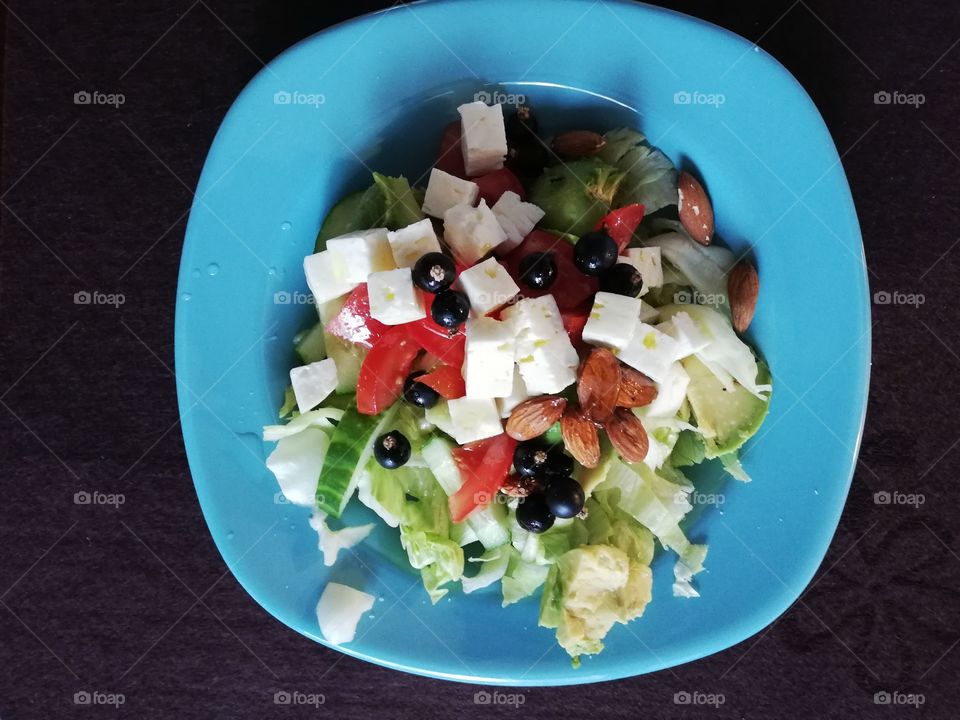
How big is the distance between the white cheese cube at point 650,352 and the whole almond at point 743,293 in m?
0.16

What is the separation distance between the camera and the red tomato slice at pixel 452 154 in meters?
1.32

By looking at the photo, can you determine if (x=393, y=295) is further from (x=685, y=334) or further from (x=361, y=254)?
(x=685, y=334)

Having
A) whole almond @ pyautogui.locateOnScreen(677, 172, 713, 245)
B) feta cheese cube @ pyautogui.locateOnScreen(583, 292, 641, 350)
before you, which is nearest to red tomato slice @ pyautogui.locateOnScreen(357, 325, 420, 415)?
feta cheese cube @ pyautogui.locateOnScreen(583, 292, 641, 350)

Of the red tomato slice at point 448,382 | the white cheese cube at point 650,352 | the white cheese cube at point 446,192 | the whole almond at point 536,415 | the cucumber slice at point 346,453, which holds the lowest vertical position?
the cucumber slice at point 346,453

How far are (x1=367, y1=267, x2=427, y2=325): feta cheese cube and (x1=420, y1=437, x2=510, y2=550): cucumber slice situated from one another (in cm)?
26

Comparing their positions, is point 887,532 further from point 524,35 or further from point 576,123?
point 524,35

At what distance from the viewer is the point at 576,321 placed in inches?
49.0

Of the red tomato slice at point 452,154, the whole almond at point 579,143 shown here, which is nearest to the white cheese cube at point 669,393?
the whole almond at point 579,143

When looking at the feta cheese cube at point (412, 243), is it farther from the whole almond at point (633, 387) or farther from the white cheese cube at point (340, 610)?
the white cheese cube at point (340, 610)

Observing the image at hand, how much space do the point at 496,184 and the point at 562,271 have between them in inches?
8.1

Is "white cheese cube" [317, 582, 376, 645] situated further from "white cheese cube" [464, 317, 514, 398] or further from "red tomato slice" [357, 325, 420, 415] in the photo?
"white cheese cube" [464, 317, 514, 398]

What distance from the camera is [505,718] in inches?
63.6

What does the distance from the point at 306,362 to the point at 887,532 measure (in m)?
1.28

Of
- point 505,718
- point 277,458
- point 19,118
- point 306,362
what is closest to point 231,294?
point 306,362
